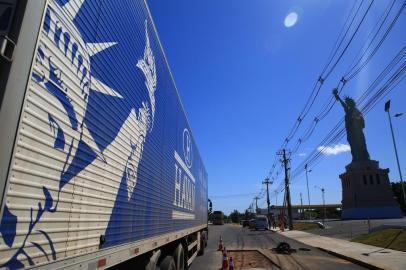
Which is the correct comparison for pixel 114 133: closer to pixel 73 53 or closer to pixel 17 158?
pixel 73 53

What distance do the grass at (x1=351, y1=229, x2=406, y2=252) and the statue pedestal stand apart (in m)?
47.7

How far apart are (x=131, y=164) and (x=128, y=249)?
3.52 feet

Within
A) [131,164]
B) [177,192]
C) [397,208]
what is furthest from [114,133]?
[397,208]

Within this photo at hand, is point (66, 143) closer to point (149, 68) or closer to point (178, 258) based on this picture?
point (149, 68)

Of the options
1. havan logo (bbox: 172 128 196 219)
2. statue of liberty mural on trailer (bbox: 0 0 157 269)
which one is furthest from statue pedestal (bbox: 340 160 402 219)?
statue of liberty mural on trailer (bbox: 0 0 157 269)

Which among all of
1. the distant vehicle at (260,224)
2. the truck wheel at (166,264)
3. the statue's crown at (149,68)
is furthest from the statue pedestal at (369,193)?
the statue's crown at (149,68)

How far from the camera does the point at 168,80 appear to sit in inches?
304

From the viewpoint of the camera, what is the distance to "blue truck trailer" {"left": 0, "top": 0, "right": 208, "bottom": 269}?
2.21 meters

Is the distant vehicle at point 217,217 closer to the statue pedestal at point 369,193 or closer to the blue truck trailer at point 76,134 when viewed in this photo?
the statue pedestal at point 369,193

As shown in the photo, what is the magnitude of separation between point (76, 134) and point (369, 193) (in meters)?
75.0

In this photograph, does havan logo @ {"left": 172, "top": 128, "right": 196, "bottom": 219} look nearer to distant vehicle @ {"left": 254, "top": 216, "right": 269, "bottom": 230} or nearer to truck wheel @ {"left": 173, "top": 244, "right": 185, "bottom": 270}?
truck wheel @ {"left": 173, "top": 244, "right": 185, "bottom": 270}

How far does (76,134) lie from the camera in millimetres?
3082

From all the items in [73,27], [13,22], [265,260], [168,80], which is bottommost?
[265,260]

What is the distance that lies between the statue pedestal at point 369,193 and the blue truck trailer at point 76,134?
68.0 metres
